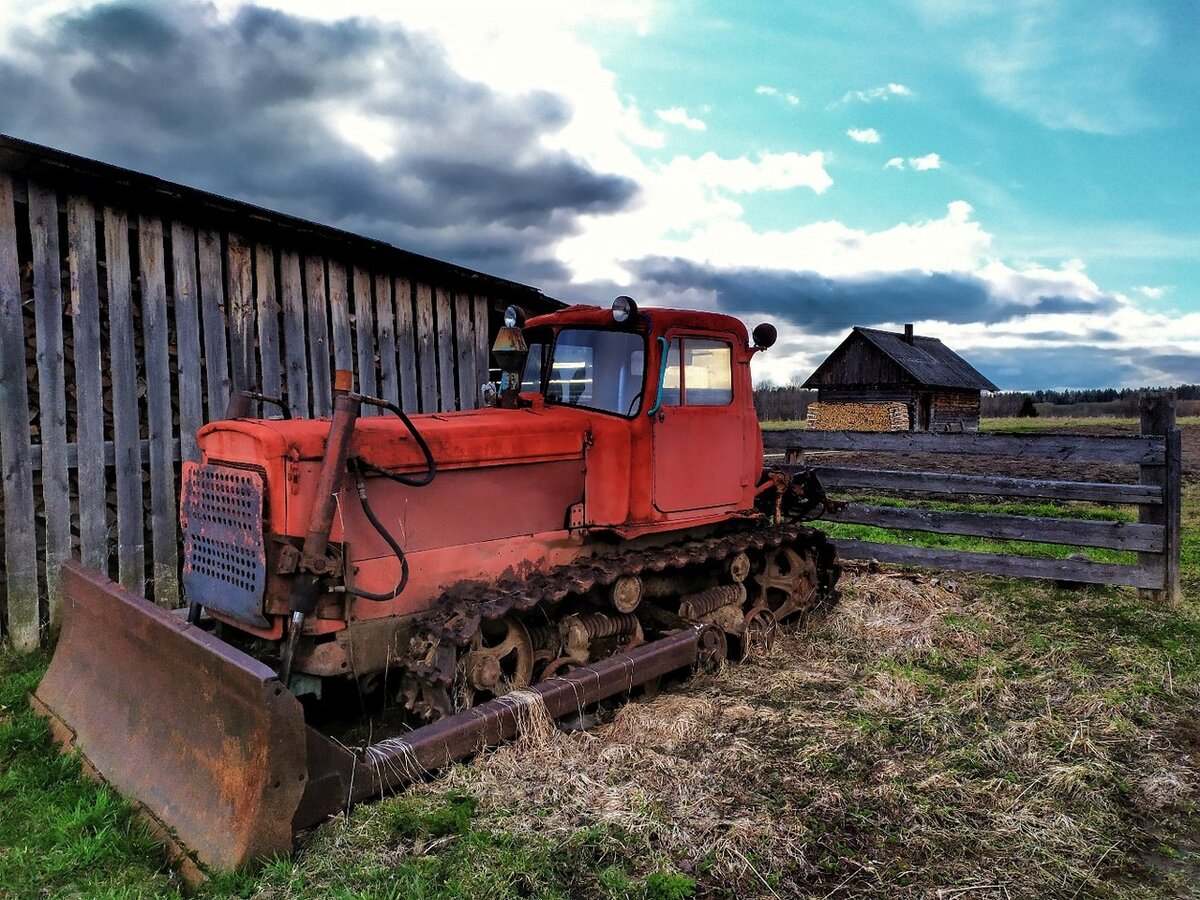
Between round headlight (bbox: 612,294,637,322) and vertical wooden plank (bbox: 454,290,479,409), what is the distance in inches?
174

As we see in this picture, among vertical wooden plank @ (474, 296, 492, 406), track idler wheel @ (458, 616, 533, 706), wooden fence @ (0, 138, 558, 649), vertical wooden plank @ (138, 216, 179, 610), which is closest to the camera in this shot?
track idler wheel @ (458, 616, 533, 706)

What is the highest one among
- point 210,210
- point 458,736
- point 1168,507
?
point 210,210

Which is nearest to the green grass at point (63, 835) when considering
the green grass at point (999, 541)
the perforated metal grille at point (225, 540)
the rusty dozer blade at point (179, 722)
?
the rusty dozer blade at point (179, 722)

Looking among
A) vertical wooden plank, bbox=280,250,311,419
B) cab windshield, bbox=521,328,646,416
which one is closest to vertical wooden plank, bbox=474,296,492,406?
vertical wooden plank, bbox=280,250,311,419

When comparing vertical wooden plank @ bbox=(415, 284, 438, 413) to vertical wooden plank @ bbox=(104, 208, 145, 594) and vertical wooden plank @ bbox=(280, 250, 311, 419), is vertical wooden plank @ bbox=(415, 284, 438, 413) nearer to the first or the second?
vertical wooden plank @ bbox=(280, 250, 311, 419)

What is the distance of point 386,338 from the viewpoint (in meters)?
8.78

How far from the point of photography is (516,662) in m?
5.02

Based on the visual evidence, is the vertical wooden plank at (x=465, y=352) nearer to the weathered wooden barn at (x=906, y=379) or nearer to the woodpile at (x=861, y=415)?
the woodpile at (x=861, y=415)

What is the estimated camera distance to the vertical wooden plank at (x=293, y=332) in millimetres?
7961

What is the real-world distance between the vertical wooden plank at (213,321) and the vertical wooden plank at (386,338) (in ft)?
5.40

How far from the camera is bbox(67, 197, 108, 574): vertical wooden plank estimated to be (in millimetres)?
6727

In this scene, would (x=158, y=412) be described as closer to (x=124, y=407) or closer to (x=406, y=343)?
(x=124, y=407)

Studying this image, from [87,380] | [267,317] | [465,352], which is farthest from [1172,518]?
[87,380]

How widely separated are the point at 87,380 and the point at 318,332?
2132mm
